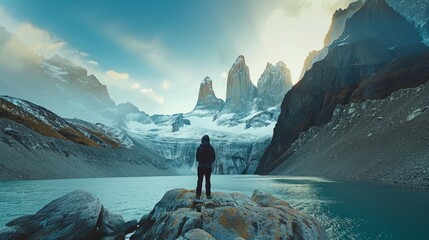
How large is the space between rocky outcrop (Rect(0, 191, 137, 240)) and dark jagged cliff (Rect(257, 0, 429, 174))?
11568 cm

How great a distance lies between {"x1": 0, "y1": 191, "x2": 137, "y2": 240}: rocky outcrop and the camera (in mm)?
15953

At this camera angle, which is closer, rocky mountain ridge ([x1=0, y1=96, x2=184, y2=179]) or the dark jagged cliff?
rocky mountain ridge ([x1=0, y1=96, x2=184, y2=179])

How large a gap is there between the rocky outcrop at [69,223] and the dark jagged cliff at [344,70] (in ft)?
380

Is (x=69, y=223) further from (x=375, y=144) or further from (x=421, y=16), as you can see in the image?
(x=421, y=16)

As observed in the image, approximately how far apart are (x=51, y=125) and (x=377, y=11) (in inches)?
7498

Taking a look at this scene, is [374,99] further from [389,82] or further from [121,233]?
[121,233]

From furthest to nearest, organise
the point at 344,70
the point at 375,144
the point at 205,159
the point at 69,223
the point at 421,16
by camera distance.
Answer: the point at 421,16 < the point at 344,70 < the point at 375,144 < the point at 205,159 < the point at 69,223

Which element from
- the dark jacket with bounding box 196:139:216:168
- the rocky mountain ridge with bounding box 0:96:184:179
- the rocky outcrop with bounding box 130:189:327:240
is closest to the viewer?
the rocky outcrop with bounding box 130:189:327:240

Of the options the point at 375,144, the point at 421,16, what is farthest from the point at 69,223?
the point at 421,16

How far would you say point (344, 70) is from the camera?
484 ft

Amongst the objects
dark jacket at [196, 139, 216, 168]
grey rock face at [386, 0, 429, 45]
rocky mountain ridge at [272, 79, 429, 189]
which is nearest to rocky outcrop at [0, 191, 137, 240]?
dark jacket at [196, 139, 216, 168]

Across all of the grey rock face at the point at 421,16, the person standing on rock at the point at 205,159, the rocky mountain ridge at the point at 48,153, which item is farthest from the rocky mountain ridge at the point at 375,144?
the grey rock face at the point at 421,16

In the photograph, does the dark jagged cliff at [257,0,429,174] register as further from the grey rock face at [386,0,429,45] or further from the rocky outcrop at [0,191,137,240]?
the rocky outcrop at [0,191,137,240]

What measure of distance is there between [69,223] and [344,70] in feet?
499
